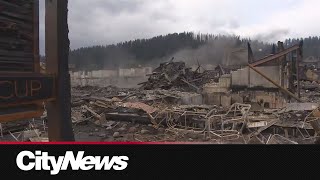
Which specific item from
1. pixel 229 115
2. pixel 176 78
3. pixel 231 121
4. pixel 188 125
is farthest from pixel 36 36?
pixel 176 78

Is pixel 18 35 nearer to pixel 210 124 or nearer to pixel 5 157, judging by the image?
pixel 5 157

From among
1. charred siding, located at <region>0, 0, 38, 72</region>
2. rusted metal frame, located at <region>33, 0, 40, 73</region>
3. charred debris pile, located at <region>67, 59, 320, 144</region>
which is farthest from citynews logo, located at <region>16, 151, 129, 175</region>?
charred debris pile, located at <region>67, 59, 320, 144</region>

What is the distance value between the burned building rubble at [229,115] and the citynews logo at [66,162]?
7.11 m

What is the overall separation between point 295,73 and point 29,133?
12.9m

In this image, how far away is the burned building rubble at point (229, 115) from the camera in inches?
401

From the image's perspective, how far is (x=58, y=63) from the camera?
314cm

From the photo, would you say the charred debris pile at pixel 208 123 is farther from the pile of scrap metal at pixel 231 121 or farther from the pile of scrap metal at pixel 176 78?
the pile of scrap metal at pixel 176 78

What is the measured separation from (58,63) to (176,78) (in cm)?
2298

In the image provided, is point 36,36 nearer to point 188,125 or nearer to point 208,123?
point 208,123

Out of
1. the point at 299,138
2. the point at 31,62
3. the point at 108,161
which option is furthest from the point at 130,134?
the point at 108,161

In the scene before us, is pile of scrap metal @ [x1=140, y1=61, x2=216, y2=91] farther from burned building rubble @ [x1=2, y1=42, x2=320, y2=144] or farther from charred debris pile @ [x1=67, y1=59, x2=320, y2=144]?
charred debris pile @ [x1=67, y1=59, x2=320, y2=144]

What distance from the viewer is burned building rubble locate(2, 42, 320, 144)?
33.4 ft

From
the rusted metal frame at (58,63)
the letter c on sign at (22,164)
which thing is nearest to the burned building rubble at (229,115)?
the rusted metal frame at (58,63)

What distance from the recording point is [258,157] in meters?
2.13
